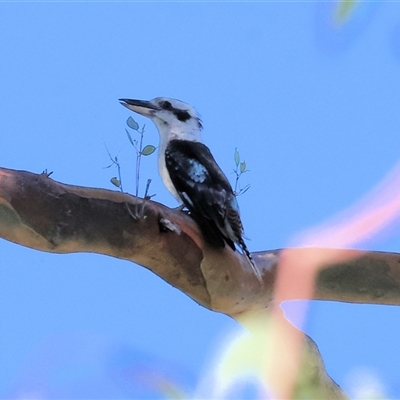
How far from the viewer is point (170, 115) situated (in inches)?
145

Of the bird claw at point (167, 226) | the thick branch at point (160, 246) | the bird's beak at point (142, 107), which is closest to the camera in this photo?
the thick branch at point (160, 246)

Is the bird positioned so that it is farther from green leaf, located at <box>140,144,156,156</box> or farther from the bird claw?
green leaf, located at <box>140,144,156,156</box>

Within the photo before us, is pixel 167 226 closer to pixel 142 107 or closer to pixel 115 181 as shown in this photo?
pixel 115 181

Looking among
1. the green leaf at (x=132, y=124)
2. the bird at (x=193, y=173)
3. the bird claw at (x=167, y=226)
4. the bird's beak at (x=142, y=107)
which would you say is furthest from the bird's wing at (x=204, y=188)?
the green leaf at (x=132, y=124)

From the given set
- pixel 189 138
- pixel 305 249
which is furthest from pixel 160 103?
pixel 305 249

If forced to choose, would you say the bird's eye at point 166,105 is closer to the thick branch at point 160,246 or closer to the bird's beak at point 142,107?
the bird's beak at point 142,107

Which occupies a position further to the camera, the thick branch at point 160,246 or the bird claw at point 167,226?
the bird claw at point 167,226

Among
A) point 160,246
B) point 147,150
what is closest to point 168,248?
point 160,246

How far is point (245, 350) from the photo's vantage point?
118 inches

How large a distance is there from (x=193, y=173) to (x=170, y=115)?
70cm

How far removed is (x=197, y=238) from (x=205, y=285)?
166mm

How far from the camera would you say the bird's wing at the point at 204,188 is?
2770 millimetres

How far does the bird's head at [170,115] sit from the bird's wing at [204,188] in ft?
0.81

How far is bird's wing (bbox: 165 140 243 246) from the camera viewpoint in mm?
2770
